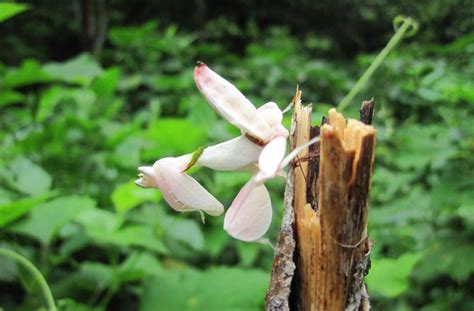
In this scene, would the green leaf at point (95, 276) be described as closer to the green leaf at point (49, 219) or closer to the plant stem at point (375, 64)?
the green leaf at point (49, 219)

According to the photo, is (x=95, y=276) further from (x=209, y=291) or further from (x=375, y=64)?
(x=375, y=64)

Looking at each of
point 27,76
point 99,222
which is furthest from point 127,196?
point 27,76

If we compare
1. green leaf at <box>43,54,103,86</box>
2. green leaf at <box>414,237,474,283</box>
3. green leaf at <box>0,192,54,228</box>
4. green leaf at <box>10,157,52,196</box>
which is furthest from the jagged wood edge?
green leaf at <box>43,54,103,86</box>

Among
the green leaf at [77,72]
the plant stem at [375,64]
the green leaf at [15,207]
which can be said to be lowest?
the green leaf at [15,207]

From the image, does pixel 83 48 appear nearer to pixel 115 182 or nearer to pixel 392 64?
pixel 392 64

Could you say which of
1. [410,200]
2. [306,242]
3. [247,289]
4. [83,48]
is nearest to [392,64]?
[410,200]

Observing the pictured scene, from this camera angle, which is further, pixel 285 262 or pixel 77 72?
pixel 77 72

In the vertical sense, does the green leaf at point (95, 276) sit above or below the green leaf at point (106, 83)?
below

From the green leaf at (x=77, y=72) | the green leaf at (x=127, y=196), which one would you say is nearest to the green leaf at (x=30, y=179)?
the green leaf at (x=127, y=196)
